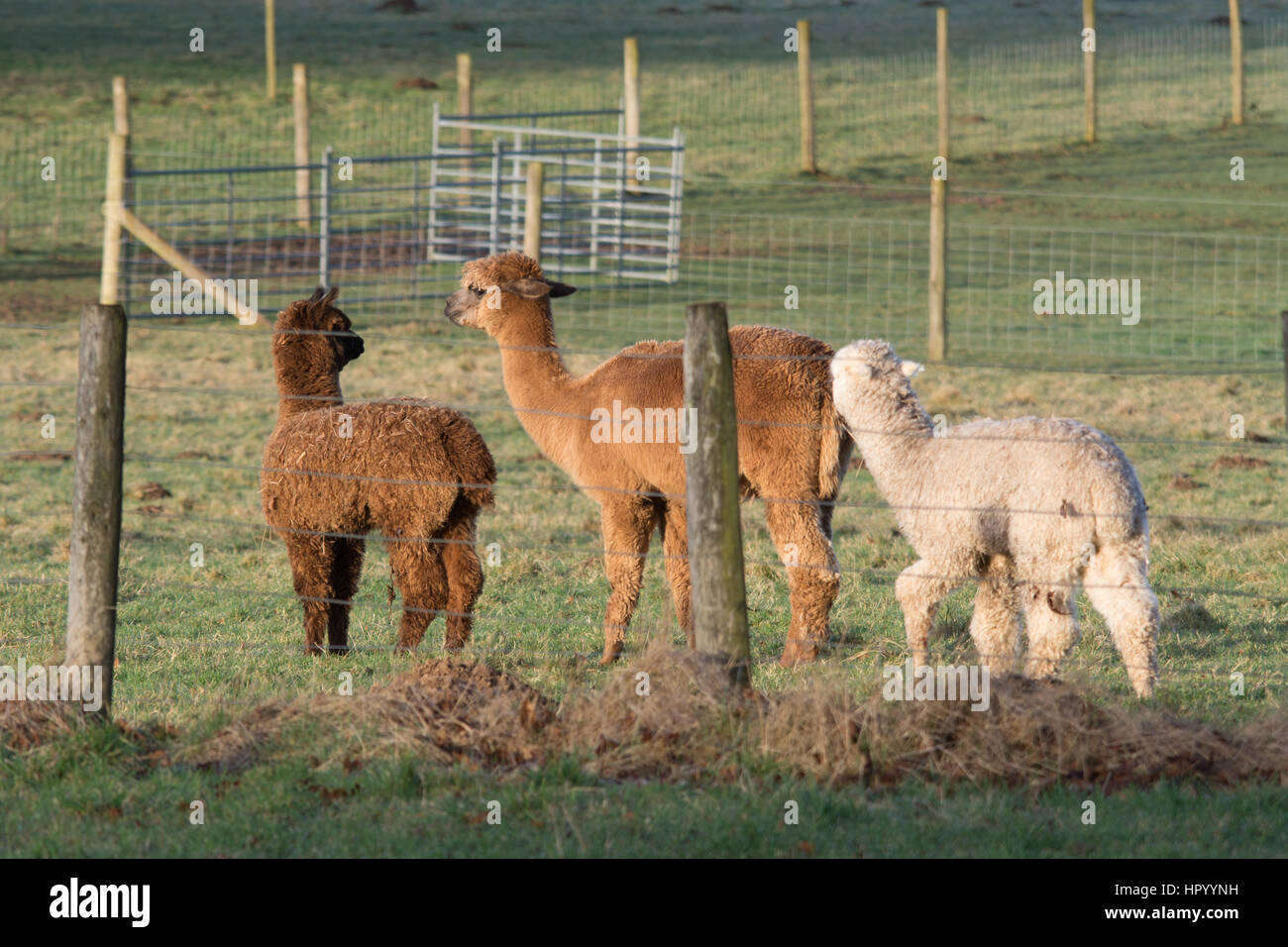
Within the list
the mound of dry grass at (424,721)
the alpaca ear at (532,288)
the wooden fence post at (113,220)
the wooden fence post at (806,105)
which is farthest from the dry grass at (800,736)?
the wooden fence post at (806,105)

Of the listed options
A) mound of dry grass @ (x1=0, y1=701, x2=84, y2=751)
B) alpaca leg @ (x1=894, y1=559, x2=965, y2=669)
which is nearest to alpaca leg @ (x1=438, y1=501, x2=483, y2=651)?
alpaca leg @ (x1=894, y1=559, x2=965, y2=669)

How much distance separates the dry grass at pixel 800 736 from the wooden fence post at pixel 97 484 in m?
0.55

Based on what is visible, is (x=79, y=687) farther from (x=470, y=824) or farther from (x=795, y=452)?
(x=795, y=452)

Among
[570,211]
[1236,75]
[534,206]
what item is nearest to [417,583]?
[534,206]

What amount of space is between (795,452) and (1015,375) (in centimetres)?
945

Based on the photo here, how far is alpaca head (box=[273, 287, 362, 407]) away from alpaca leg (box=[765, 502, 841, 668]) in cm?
234

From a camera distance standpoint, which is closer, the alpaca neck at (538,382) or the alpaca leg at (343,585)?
the alpaca leg at (343,585)

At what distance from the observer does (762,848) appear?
14.8 feet

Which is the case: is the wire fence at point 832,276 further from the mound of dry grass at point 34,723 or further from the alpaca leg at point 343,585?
the mound of dry grass at point 34,723

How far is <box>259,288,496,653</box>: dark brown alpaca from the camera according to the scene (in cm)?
708

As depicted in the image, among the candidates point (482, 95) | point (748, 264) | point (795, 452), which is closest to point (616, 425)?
point (795, 452)

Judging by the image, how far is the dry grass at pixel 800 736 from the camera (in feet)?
16.4

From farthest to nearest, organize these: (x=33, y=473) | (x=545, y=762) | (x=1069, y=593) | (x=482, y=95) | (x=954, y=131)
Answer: (x=482, y=95), (x=954, y=131), (x=33, y=473), (x=1069, y=593), (x=545, y=762)

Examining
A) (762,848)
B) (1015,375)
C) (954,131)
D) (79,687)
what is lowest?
(762,848)
